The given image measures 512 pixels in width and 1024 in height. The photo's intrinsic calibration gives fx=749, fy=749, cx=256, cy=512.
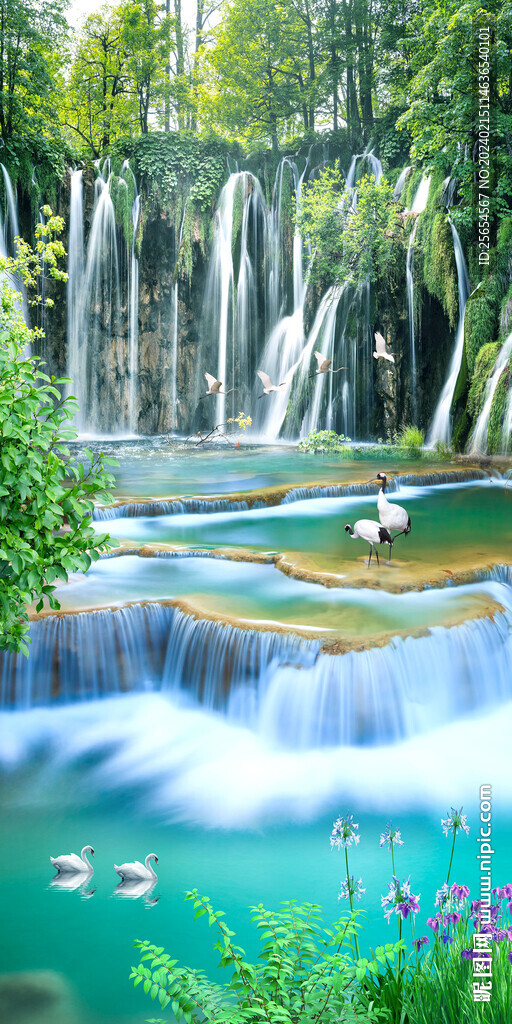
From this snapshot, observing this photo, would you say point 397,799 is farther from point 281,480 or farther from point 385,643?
point 281,480

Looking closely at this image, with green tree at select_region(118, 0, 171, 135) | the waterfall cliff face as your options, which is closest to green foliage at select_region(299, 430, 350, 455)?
the waterfall cliff face

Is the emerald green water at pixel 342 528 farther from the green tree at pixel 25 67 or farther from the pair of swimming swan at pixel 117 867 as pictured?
the green tree at pixel 25 67

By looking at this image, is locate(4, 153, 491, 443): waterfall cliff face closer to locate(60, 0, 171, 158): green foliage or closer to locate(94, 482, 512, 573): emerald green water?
locate(60, 0, 171, 158): green foliage

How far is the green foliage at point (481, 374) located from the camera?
13555mm

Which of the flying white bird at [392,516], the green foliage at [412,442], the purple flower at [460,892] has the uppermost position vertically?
the green foliage at [412,442]

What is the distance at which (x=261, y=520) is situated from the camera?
9906mm

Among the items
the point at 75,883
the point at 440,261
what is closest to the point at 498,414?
the point at 440,261

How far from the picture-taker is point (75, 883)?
385 cm

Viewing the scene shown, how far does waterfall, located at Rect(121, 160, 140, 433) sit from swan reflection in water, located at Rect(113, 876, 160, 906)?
19.5m

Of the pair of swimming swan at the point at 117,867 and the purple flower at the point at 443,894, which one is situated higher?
the purple flower at the point at 443,894

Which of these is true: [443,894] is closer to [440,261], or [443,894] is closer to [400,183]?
[440,261]

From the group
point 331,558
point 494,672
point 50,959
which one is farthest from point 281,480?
point 50,959

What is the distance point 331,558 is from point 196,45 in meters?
30.5

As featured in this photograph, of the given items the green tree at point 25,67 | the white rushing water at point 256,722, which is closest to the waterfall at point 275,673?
the white rushing water at point 256,722
